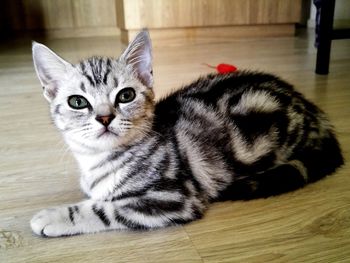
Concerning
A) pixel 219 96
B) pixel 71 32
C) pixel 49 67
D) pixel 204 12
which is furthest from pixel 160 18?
pixel 49 67

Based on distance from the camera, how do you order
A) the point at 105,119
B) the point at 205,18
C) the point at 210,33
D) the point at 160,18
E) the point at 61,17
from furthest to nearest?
1. the point at 61,17
2. the point at 210,33
3. the point at 205,18
4. the point at 160,18
5. the point at 105,119

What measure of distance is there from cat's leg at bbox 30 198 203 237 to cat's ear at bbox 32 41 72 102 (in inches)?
13.0

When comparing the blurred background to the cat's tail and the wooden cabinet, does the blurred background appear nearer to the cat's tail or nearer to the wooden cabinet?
the wooden cabinet

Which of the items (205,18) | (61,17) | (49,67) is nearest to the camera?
(49,67)

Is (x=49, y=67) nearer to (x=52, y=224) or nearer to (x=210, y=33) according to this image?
(x=52, y=224)

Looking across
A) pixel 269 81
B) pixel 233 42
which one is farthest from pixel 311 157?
pixel 233 42

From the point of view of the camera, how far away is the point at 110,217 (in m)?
0.95

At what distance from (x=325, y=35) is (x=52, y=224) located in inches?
83.8

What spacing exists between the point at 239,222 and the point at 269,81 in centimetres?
51

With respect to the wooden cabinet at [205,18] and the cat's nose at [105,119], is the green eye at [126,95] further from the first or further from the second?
the wooden cabinet at [205,18]

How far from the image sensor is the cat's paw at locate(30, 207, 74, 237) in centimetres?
93

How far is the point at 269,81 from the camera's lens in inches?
49.7

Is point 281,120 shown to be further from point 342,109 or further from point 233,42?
point 233,42

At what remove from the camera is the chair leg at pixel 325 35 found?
237cm
